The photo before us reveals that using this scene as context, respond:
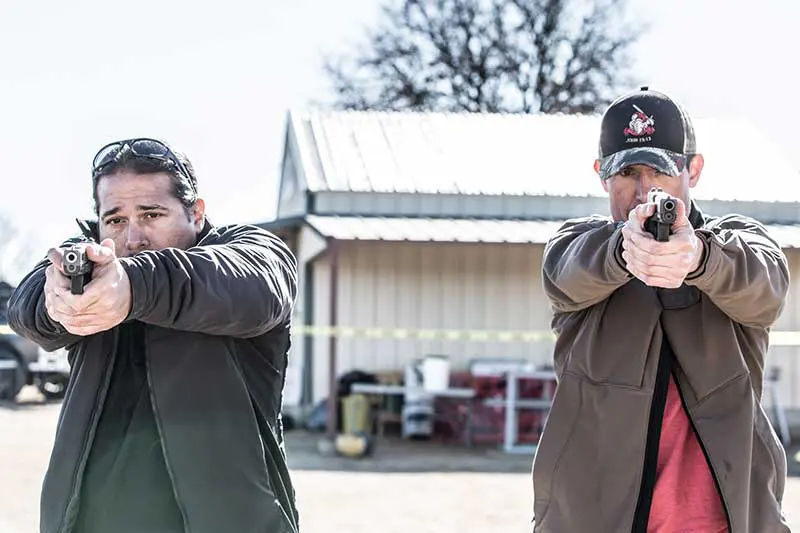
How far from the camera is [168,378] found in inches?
85.6

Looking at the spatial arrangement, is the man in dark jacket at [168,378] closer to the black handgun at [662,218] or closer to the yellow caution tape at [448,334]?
the black handgun at [662,218]

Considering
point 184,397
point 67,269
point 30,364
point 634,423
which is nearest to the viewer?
point 67,269

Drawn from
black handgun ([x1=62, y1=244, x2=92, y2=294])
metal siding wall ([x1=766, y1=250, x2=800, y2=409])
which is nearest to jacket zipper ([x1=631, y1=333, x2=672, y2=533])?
black handgun ([x1=62, y1=244, x2=92, y2=294])

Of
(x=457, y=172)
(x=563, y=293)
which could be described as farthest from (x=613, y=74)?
(x=563, y=293)

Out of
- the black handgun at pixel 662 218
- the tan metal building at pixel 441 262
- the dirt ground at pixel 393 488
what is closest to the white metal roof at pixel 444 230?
the tan metal building at pixel 441 262

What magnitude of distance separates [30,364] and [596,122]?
1071 centimetres

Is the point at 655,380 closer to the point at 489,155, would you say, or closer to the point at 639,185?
the point at 639,185

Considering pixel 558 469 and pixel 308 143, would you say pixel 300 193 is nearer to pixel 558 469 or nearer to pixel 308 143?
pixel 308 143

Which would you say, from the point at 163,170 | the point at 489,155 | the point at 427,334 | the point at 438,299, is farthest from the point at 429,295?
the point at 163,170

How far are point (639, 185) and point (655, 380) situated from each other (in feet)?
1.55

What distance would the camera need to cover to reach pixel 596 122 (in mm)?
16828

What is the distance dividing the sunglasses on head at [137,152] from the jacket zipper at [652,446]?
1193mm

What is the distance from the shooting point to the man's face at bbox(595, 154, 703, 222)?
254 centimetres

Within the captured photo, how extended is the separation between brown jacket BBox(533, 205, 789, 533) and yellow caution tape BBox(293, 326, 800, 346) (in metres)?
10.4
